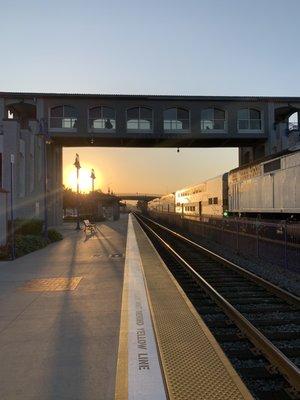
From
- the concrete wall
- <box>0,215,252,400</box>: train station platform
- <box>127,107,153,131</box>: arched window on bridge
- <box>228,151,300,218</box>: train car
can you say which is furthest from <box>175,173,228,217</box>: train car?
<box>0,215,252,400</box>: train station platform

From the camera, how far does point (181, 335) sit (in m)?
6.93

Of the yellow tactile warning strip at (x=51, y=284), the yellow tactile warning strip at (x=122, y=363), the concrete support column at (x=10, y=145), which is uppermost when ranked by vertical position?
the concrete support column at (x=10, y=145)

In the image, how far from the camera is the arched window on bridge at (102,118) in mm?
45875

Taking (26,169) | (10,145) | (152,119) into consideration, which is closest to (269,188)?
(10,145)

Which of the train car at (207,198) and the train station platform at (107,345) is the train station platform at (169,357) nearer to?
the train station platform at (107,345)

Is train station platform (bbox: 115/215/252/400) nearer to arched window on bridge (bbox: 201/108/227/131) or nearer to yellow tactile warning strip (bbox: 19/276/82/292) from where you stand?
yellow tactile warning strip (bbox: 19/276/82/292)

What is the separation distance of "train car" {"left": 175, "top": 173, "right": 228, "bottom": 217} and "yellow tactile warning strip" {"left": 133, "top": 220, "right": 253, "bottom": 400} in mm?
23624

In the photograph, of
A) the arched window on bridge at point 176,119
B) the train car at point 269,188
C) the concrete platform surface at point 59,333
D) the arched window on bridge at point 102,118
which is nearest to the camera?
the concrete platform surface at point 59,333

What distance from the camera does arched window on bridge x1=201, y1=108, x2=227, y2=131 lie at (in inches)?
1836

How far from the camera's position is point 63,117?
4594 centimetres

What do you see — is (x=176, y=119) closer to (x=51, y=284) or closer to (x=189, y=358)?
(x=51, y=284)

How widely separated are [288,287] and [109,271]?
5119 mm

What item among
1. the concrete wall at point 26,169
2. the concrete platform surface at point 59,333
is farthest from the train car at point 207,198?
the concrete platform surface at point 59,333

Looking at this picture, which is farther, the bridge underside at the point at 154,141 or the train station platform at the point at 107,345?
the bridge underside at the point at 154,141
